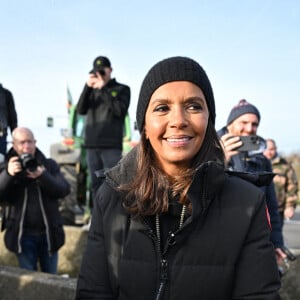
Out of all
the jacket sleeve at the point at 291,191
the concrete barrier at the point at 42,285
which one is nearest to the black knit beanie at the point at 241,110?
the concrete barrier at the point at 42,285

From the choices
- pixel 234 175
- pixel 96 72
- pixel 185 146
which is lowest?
pixel 234 175

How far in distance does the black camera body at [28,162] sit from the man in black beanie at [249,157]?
1728 millimetres

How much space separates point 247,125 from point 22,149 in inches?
83.0

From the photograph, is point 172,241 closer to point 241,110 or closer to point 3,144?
point 241,110

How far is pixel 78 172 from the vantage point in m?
8.44

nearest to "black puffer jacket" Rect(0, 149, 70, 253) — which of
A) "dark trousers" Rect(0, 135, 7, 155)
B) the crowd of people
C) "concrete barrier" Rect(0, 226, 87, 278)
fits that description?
"dark trousers" Rect(0, 135, 7, 155)

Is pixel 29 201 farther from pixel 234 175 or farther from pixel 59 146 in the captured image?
pixel 59 146

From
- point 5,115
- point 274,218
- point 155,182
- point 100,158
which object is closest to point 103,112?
point 100,158

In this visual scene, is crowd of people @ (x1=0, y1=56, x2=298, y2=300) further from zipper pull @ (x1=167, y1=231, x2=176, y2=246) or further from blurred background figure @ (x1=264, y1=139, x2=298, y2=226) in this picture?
blurred background figure @ (x1=264, y1=139, x2=298, y2=226)

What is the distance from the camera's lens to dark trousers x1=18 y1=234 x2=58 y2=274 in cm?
416

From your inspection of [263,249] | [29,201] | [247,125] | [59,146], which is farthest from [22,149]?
[59,146]

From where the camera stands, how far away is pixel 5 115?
461 cm

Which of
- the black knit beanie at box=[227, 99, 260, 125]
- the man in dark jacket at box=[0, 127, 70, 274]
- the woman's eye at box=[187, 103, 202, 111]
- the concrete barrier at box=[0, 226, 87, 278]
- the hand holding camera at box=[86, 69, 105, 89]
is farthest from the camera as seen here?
the hand holding camera at box=[86, 69, 105, 89]

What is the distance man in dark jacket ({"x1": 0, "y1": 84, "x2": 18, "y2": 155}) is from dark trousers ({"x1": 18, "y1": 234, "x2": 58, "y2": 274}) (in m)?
0.87
